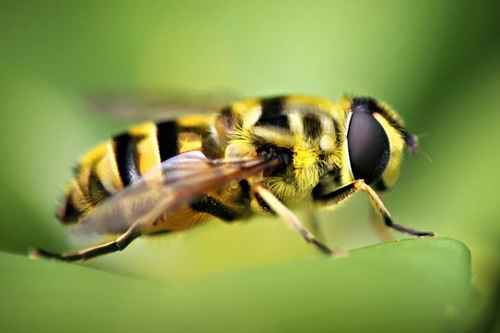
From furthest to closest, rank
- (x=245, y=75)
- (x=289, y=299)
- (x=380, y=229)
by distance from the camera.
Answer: (x=245, y=75)
(x=380, y=229)
(x=289, y=299)

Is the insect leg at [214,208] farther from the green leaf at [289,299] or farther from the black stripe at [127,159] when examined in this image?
the green leaf at [289,299]

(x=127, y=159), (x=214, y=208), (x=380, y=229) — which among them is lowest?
(x=380, y=229)

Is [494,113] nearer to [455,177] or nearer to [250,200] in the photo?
[455,177]

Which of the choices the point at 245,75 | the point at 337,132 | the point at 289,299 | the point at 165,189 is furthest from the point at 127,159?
the point at 245,75

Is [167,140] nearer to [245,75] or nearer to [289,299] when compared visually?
[289,299]

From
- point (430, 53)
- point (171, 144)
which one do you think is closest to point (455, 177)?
point (430, 53)

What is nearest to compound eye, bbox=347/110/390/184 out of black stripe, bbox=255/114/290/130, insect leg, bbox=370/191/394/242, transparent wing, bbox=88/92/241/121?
black stripe, bbox=255/114/290/130
